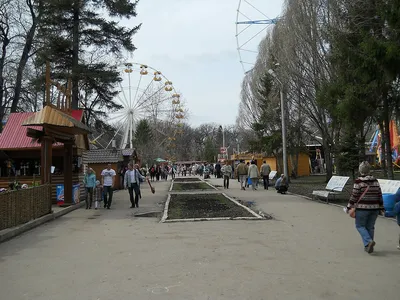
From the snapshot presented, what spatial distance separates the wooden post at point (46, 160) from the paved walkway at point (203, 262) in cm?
381

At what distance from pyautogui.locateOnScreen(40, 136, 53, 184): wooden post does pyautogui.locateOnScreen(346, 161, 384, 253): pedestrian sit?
11.2 metres

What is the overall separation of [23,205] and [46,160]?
3937 mm

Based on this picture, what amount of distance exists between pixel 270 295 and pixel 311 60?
1981cm

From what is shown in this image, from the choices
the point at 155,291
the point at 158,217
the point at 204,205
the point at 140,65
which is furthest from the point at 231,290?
the point at 140,65

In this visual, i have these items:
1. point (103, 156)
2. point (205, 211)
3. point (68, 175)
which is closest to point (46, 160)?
point (68, 175)

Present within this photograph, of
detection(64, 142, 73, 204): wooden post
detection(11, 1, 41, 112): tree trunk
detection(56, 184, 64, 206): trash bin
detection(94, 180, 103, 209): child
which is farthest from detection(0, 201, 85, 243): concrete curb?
detection(11, 1, 41, 112): tree trunk

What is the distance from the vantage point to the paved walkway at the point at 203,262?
5.41m

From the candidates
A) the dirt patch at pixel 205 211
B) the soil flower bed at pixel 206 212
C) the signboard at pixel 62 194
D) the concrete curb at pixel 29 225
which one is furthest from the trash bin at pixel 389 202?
the signboard at pixel 62 194

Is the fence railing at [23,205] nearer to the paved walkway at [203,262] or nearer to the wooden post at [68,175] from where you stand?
the paved walkway at [203,262]

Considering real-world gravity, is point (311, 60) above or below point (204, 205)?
above

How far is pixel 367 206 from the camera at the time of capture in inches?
293

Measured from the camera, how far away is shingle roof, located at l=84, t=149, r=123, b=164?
98.2ft

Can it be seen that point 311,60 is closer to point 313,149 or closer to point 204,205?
point 204,205

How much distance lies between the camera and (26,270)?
682 cm
